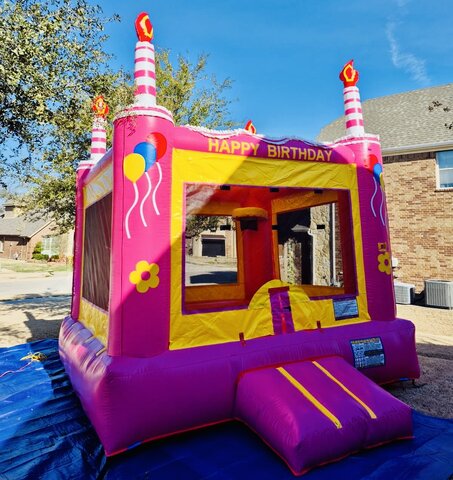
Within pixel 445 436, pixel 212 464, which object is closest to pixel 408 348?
pixel 445 436

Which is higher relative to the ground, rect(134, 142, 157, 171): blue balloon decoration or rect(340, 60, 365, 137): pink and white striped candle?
rect(340, 60, 365, 137): pink and white striped candle

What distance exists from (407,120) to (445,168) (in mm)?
3265

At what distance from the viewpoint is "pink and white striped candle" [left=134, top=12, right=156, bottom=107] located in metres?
3.79

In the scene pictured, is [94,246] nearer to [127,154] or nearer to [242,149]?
[127,154]

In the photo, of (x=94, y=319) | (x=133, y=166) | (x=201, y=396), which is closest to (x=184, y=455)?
(x=201, y=396)

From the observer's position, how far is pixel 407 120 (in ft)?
47.7

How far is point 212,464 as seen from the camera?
3.05 meters

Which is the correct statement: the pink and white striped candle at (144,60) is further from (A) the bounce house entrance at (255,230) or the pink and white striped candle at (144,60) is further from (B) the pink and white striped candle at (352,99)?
(B) the pink and white striped candle at (352,99)

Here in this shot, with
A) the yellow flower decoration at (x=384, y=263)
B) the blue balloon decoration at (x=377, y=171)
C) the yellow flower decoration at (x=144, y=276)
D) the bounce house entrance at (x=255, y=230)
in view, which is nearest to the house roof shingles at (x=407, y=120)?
the bounce house entrance at (x=255, y=230)

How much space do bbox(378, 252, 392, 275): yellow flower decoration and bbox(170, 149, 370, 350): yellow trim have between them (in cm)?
28

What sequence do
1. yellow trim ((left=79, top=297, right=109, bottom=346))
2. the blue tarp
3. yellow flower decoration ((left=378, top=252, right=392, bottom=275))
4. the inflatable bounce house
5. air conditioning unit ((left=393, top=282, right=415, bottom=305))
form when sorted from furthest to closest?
air conditioning unit ((left=393, top=282, right=415, bottom=305))
yellow flower decoration ((left=378, top=252, right=392, bottom=275))
yellow trim ((left=79, top=297, right=109, bottom=346))
the inflatable bounce house
the blue tarp

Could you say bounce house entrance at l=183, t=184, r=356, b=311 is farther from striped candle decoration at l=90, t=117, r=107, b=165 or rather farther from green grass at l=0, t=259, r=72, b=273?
green grass at l=0, t=259, r=72, b=273

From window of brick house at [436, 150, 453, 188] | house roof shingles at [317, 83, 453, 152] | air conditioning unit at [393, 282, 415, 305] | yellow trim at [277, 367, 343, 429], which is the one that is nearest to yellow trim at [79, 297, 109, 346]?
yellow trim at [277, 367, 343, 429]

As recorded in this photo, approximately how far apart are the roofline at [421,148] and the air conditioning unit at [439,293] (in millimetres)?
4490
